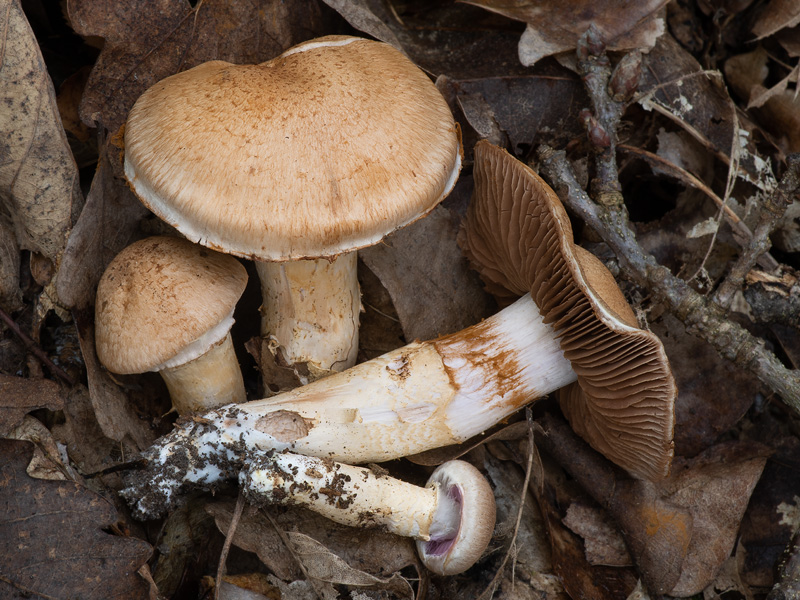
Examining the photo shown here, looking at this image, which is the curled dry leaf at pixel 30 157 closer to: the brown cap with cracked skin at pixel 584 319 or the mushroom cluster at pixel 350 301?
the mushroom cluster at pixel 350 301

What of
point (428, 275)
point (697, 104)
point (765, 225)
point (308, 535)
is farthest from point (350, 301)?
point (697, 104)

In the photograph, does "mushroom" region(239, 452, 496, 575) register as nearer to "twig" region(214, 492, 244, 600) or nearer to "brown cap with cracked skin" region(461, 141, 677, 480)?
"twig" region(214, 492, 244, 600)

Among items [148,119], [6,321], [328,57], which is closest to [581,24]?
[328,57]

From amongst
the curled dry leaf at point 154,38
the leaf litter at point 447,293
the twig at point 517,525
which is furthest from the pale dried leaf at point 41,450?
the twig at point 517,525

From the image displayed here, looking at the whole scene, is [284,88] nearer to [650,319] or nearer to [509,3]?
[509,3]

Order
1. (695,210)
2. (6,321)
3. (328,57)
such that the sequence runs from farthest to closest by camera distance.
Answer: (695,210) < (6,321) < (328,57)

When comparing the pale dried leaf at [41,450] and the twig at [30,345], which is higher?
the twig at [30,345]
